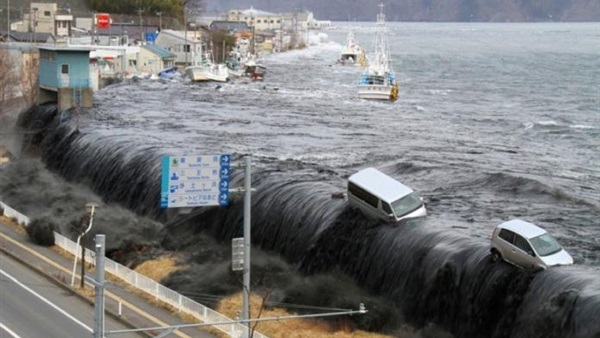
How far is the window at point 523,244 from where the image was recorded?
25.9 meters

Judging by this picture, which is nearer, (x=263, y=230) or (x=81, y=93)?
→ (x=263, y=230)

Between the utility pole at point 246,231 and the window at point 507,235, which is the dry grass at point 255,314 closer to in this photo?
the utility pole at point 246,231

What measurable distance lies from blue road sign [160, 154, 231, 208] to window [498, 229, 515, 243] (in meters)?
7.77

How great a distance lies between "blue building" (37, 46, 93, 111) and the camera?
197 ft

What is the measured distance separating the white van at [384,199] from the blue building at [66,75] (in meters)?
31.1

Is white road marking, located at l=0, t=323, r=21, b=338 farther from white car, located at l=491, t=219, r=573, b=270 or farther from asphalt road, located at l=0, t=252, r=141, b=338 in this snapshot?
white car, located at l=491, t=219, r=573, b=270

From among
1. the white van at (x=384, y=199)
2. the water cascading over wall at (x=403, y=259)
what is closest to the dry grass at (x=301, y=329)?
the water cascading over wall at (x=403, y=259)

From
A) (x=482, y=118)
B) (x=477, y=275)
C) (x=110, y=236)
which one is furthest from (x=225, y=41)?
(x=477, y=275)

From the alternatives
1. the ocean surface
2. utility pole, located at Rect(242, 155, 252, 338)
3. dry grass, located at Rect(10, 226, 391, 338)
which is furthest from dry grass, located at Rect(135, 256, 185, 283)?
utility pole, located at Rect(242, 155, 252, 338)

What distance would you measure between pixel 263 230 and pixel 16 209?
12.0 m

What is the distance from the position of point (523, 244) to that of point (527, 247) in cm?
13

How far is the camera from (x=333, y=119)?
66.4 meters

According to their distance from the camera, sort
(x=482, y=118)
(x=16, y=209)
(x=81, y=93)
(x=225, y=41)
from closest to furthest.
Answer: (x=16, y=209), (x=81, y=93), (x=482, y=118), (x=225, y=41)

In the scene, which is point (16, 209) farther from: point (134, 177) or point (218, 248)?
point (218, 248)
